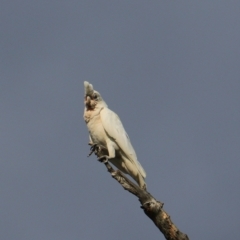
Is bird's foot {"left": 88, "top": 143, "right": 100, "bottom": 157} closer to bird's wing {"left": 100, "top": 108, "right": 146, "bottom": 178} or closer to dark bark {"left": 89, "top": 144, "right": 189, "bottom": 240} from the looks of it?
bird's wing {"left": 100, "top": 108, "right": 146, "bottom": 178}

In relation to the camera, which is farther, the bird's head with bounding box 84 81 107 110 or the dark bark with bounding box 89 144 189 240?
the bird's head with bounding box 84 81 107 110

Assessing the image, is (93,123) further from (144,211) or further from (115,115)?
(144,211)

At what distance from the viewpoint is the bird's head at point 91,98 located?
57.3ft

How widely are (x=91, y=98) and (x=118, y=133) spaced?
1.19 m

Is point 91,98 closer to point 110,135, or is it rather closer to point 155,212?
point 110,135

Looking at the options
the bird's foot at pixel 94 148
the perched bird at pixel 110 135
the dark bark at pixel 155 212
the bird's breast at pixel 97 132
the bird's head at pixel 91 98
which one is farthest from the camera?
the bird's head at pixel 91 98

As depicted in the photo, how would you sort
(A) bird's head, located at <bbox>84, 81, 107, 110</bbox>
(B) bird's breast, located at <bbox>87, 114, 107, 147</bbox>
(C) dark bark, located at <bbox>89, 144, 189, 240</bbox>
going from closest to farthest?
1. (C) dark bark, located at <bbox>89, 144, 189, 240</bbox>
2. (B) bird's breast, located at <bbox>87, 114, 107, 147</bbox>
3. (A) bird's head, located at <bbox>84, 81, 107, 110</bbox>

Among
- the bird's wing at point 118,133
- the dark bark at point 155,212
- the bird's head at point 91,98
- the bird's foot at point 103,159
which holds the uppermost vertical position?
the bird's head at point 91,98

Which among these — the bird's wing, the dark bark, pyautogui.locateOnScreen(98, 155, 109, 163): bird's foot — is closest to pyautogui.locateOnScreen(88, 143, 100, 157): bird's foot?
the bird's wing

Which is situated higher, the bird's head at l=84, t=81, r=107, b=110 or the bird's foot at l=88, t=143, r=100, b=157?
the bird's head at l=84, t=81, r=107, b=110

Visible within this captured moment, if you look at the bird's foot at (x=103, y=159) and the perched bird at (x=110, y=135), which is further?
the perched bird at (x=110, y=135)

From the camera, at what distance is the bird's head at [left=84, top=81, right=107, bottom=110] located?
57.3 feet

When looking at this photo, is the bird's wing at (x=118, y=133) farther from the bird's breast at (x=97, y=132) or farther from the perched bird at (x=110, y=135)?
the bird's breast at (x=97, y=132)

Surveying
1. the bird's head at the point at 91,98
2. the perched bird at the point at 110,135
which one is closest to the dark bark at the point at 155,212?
the perched bird at the point at 110,135
